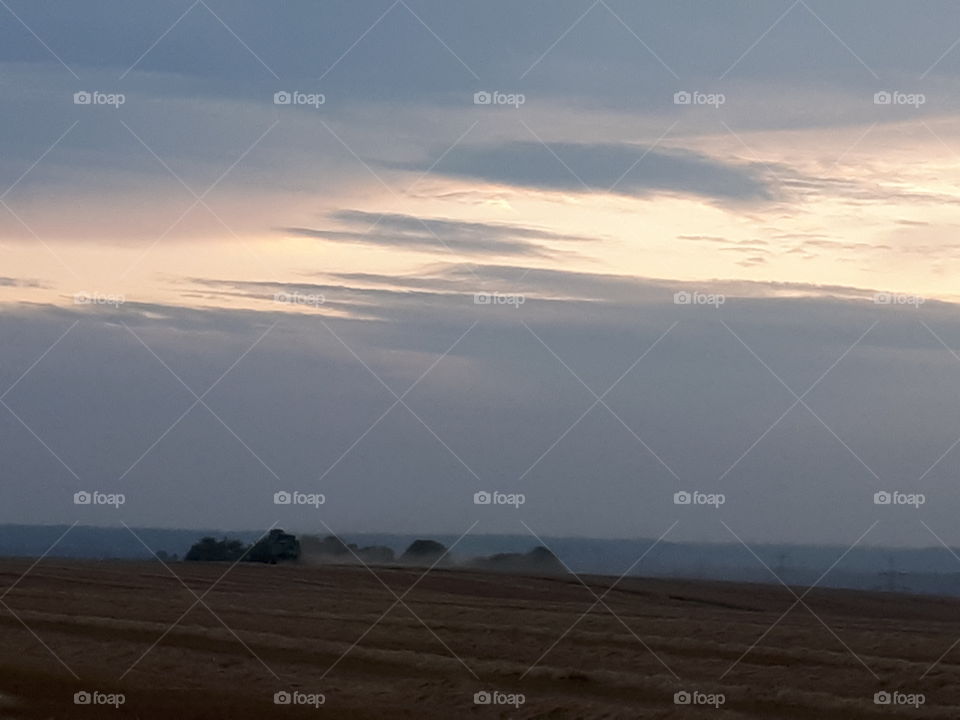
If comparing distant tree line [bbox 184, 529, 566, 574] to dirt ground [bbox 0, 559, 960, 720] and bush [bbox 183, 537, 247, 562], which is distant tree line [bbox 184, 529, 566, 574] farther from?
dirt ground [bbox 0, 559, 960, 720]

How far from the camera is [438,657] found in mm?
29766

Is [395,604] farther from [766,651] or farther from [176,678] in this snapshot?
[176,678]

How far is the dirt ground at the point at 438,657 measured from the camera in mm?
24375

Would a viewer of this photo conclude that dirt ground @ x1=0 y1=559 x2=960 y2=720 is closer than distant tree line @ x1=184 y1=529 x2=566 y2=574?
Yes

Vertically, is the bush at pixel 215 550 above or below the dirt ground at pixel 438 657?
above

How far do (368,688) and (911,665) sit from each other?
13554 mm

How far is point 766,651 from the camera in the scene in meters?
32.5

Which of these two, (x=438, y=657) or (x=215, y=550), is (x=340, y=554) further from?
(x=438, y=657)

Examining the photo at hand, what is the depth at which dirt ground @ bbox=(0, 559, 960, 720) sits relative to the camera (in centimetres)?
2438

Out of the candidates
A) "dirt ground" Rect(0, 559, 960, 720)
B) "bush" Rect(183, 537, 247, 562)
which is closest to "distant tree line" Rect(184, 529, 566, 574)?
"bush" Rect(183, 537, 247, 562)

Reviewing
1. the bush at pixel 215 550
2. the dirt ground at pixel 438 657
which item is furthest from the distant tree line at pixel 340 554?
the dirt ground at pixel 438 657

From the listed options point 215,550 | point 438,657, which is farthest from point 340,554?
point 438,657

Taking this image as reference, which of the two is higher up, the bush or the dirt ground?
the bush

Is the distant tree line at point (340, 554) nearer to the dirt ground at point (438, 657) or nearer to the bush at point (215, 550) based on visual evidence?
the bush at point (215, 550)
